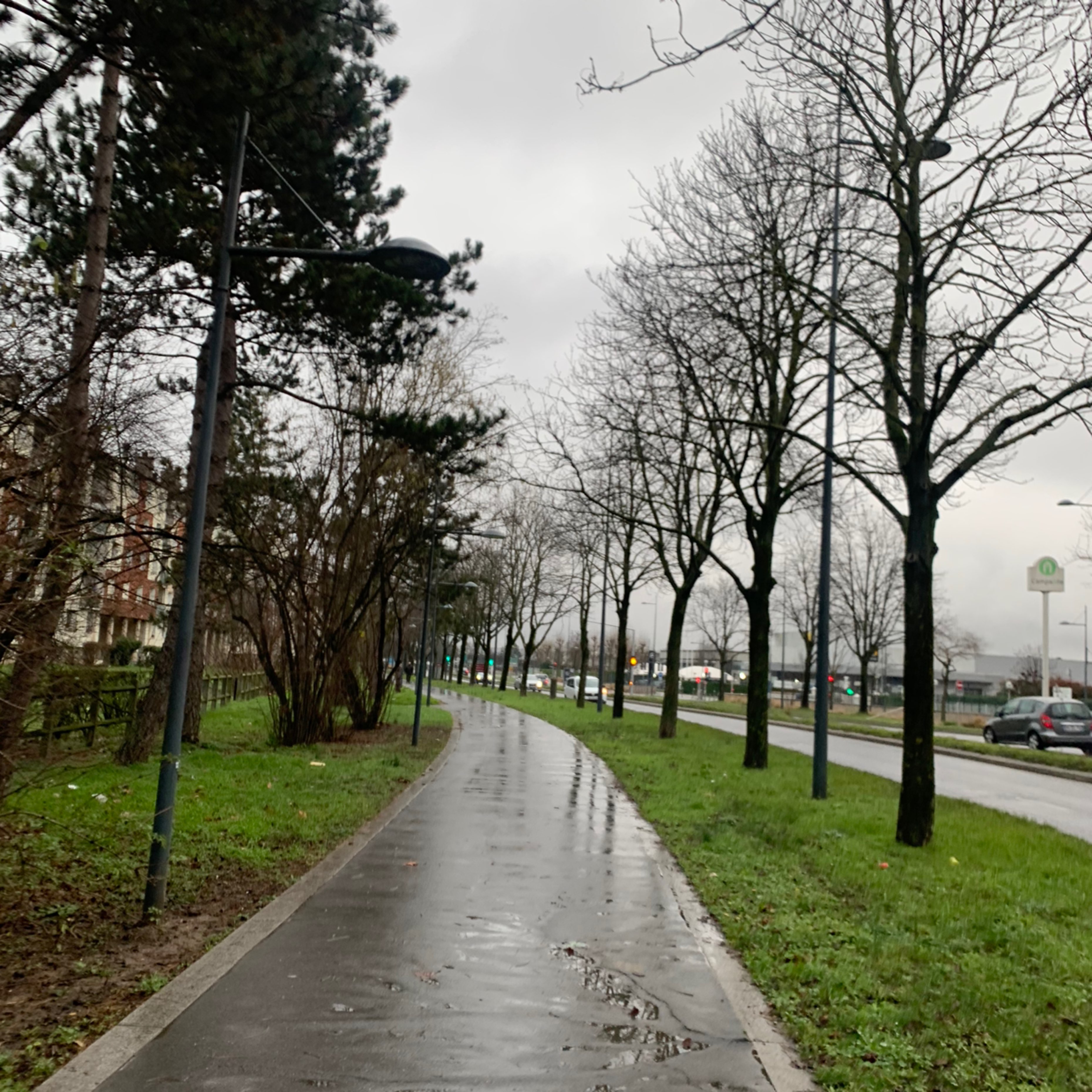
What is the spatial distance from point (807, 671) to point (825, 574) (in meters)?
42.9

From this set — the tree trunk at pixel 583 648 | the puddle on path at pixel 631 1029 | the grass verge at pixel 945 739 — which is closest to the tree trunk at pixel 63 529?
the puddle on path at pixel 631 1029

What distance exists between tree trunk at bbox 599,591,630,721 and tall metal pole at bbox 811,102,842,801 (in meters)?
16.1

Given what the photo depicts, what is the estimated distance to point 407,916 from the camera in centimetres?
670

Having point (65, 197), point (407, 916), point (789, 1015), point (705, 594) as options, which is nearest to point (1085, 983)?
point (789, 1015)

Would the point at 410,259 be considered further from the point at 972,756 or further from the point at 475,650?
the point at 475,650

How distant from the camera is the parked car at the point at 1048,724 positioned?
28172 mm

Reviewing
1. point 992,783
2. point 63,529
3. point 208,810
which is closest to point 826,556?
point 992,783

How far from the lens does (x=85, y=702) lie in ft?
27.5

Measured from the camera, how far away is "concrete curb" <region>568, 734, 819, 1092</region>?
4297 mm

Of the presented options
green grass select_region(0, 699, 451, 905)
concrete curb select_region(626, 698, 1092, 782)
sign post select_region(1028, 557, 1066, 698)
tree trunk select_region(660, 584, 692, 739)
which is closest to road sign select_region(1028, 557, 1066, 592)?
sign post select_region(1028, 557, 1066, 698)

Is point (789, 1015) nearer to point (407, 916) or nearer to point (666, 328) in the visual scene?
point (407, 916)

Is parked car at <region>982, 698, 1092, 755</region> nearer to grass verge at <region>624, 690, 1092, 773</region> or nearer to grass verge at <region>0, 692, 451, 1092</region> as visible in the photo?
grass verge at <region>624, 690, 1092, 773</region>

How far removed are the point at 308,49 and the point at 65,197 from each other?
13.3 ft

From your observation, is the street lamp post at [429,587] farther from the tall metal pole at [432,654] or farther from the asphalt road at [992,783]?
the tall metal pole at [432,654]
